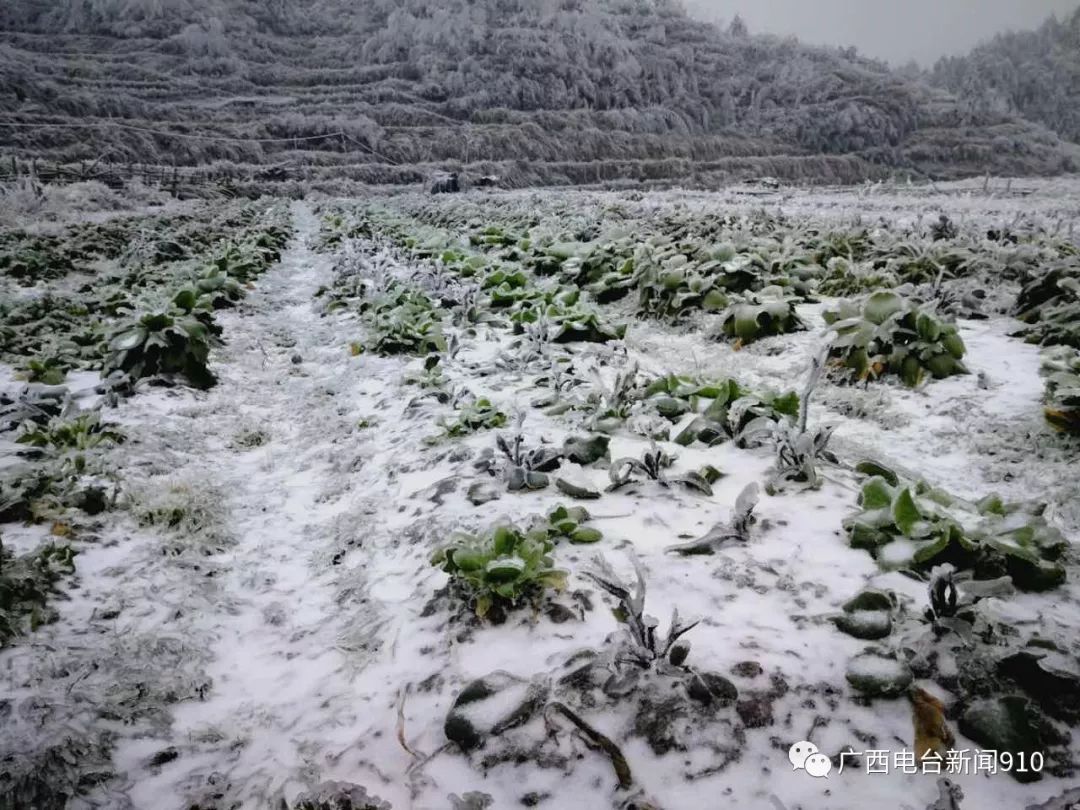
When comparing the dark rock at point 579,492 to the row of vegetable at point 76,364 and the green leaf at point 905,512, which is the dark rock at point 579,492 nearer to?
the green leaf at point 905,512

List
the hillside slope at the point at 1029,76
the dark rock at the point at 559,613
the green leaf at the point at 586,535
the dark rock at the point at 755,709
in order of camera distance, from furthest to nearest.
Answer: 1. the hillside slope at the point at 1029,76
2. the green leaf at the point at 586,535
3. the dark rock at the point at 559,613
4. the dark rock at the point at 755,709

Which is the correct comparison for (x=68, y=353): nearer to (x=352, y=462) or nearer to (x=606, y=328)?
(x=352, y=462)

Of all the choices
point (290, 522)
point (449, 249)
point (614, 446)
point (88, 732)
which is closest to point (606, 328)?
point (614, 446)

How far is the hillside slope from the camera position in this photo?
4232 inches

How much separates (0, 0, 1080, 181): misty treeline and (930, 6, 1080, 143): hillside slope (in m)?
13.6

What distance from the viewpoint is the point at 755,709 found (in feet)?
5.47

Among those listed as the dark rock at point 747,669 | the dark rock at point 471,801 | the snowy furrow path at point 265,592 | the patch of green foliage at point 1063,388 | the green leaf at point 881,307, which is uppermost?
the green leaf at point 881,307

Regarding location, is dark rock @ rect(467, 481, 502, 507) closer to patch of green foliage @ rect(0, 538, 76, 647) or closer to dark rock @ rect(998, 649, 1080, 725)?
patch of green foliage @ rect(0, 538, 76, 647)

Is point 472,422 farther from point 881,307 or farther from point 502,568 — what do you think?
point 881,307

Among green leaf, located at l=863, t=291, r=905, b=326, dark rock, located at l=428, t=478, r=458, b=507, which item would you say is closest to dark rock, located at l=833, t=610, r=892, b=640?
dark rock, located at l=428, t=478, r=458, b=507

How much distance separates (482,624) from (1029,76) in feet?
520

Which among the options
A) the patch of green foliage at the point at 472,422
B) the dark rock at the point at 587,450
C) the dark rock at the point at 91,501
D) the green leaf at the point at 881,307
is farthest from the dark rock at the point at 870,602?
the dark rock at the point at 91,501

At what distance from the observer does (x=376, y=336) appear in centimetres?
609

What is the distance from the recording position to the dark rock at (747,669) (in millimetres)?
1767
